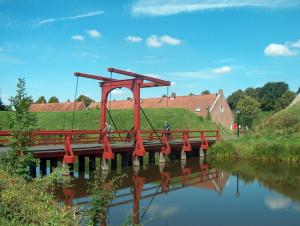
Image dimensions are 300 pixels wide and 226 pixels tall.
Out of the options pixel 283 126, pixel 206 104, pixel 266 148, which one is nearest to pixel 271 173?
pixel 266 148

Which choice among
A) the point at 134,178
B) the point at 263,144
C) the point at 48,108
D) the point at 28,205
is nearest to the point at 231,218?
the point at 28,205

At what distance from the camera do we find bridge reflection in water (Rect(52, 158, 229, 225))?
441 inches

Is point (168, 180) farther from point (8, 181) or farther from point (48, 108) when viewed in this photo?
point (48, 108)

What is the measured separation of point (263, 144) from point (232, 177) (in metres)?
6.60

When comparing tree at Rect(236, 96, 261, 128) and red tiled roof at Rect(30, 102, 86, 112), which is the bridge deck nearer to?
red tiled roof at Rect(30, 102, 86, 112)

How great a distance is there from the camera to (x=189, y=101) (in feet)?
165

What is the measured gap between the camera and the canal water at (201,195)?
981 cm

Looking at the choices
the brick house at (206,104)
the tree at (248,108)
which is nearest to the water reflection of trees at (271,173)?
the brick house at (206,104)

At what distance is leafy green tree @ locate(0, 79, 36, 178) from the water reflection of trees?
356 inches

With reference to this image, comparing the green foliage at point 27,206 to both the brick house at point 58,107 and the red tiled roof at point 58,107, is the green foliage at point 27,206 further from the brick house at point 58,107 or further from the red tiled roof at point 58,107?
the brick house at point 58,107

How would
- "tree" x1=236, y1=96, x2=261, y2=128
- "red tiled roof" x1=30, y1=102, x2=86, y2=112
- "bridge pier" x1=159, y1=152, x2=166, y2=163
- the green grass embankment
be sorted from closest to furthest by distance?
the green grass embankment < "bridge pier" x1=159, y1=152, x2=166, y2=163 < "red tiled roof" x1=30, y1=102, x2=86, y2=112 < "tree" x1=236, y1=96, x2=261, y2=128

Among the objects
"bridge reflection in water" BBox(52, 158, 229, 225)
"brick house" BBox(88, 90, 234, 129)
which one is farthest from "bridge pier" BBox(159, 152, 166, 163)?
"brick house" BBox(88, 90, 234, 129)

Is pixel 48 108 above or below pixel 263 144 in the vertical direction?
above

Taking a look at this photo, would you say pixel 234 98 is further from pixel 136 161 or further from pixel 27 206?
pixel 27 206
